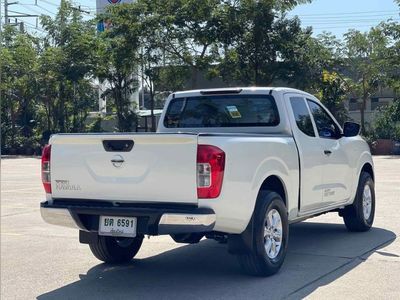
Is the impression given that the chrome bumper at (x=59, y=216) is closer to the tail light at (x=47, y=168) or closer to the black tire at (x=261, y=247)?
the tail light at (x=47, y=168)

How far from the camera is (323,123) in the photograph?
8734 mm

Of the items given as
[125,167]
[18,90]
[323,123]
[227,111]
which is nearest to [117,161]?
[125,167]

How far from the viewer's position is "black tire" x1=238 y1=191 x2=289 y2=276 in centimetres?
658

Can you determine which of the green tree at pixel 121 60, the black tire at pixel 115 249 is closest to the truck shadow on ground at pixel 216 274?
the black tire at pixel 115 249

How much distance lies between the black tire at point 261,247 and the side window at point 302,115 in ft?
4.42

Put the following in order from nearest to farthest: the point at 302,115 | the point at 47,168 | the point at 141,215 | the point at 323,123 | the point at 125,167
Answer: the point at 141,215
the point at 125,167
the point at 47,168
the point at 302,115
the point at 323,123

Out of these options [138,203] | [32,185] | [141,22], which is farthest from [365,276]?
[141,22]

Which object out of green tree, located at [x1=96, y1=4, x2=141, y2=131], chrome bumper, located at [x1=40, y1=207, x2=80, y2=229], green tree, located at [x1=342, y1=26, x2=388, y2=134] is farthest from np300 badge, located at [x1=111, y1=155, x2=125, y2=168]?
green tree, located at [x1=342, y1=26, x2=388, y2=134]

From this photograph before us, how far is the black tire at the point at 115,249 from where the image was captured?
7455 millimetres

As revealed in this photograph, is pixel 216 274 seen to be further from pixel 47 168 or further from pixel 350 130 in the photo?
pixel 350 130

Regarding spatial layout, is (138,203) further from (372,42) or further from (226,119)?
(372,42)

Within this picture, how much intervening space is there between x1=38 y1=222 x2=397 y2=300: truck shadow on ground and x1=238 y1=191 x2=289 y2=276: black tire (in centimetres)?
10

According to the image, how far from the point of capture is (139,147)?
6281 millimetres

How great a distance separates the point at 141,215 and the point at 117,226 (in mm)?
336
